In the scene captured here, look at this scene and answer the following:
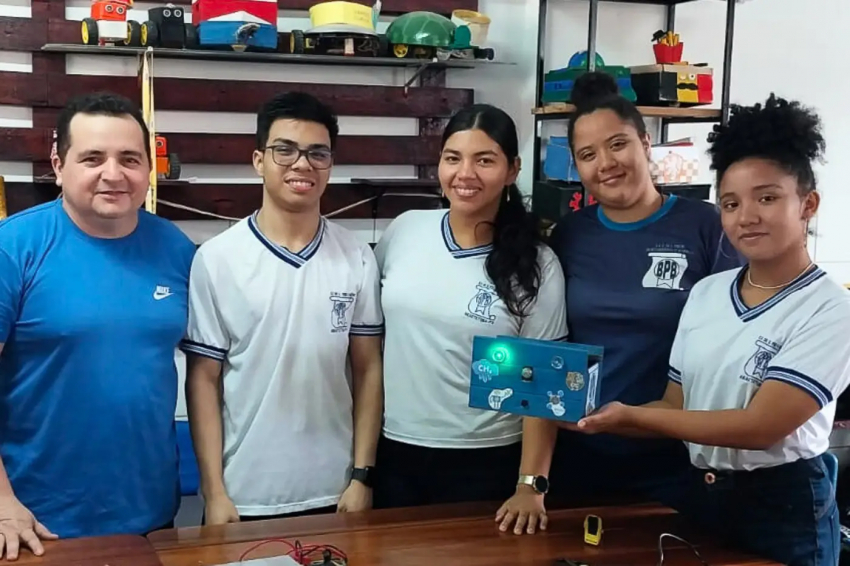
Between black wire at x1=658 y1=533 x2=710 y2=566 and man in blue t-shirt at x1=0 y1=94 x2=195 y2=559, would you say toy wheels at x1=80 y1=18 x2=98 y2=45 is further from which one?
black wire at x1=658 y1=533 x2=710 y2=566

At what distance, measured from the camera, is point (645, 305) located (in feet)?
6.67

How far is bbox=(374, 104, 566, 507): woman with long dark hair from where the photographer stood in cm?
198

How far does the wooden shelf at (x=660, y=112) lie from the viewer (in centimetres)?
332

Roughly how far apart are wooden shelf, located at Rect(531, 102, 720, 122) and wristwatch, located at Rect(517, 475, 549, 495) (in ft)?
5.70

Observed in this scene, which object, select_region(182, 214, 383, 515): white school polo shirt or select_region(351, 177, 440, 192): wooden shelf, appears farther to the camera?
select_region(351, 177, 440, 192): wooden shelf

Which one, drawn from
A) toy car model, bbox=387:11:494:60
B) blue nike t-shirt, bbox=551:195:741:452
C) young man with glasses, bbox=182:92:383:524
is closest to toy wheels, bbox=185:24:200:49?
toy car model, bbox=387:11:494:60

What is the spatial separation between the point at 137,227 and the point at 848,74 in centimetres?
351

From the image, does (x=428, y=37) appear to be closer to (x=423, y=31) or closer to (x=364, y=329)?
(x=423, y=31)

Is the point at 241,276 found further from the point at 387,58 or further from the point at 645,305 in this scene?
the point at 387,58

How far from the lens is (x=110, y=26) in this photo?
2.95 m

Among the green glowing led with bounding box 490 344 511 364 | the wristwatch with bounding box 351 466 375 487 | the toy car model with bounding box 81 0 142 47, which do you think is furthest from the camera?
the toy car model with bounding box 81 0 142 47

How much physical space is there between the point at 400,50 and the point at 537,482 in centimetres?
195

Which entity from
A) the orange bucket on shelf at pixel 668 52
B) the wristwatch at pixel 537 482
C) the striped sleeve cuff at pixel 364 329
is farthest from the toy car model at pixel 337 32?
the wristwatch at pixel 537 482

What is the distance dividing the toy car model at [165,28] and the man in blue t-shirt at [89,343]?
123 centimetres
